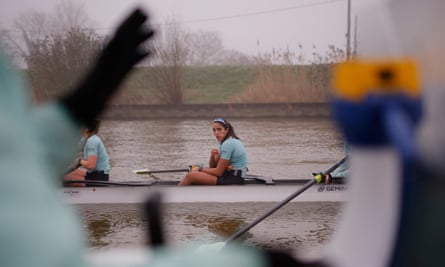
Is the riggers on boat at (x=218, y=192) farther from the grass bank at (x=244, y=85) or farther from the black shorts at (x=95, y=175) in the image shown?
the grass bank at (x=244, y=85)

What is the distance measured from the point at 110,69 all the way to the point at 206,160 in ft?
32.8

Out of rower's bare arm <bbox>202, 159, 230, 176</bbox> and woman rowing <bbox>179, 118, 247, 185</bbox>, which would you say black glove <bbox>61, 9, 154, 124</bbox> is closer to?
woman rowing <bbox>179, 118, 247, 185</bbox>

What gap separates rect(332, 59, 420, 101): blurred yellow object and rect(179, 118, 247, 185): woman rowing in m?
5.18

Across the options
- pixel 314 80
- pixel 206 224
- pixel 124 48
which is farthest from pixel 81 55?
pixel 124 48

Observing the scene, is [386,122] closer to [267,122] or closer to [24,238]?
[24,238]

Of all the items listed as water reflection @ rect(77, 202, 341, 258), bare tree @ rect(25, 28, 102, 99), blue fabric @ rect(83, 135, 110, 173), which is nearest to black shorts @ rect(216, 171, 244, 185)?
water reflection @ rect(77, 202, 341, 258)

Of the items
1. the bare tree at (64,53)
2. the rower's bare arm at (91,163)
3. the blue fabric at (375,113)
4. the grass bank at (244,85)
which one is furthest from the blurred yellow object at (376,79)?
the grass bank at (244,85)

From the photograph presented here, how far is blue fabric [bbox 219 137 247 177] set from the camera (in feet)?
19.4

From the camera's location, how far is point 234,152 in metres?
5.95

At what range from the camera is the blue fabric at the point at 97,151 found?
20.1 feet

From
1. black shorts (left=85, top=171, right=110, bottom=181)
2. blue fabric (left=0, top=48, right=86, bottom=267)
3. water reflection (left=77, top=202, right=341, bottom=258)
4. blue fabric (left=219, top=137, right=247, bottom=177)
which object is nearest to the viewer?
blue fabric (left=0, top=48, right=86, bottom=267)

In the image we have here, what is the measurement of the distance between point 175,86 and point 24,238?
16125 millimetres

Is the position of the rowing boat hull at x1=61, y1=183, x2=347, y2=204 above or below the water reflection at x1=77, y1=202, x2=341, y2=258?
above

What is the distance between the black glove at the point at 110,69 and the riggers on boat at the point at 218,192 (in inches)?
192
